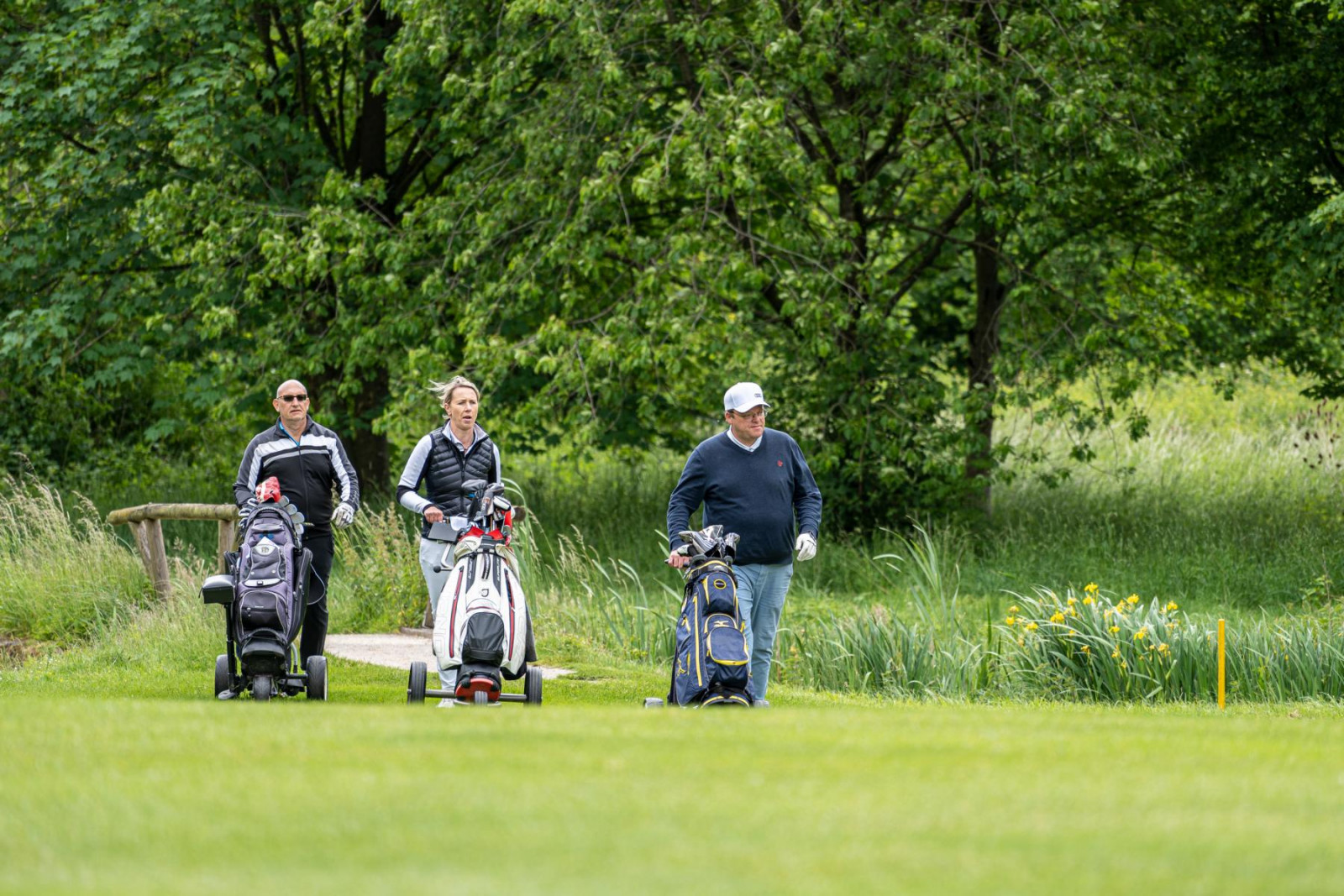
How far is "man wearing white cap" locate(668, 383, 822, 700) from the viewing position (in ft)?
28.5

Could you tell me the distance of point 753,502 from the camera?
873 cm

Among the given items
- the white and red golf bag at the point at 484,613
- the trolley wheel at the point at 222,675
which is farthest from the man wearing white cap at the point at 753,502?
the trolley wheel at the point at 222,675

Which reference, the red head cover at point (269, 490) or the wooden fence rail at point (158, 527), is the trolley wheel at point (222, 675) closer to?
the red head cover at point (269, 490)

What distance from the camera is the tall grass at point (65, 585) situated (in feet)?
44.8

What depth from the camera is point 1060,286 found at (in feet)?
56.5

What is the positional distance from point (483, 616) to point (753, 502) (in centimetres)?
155

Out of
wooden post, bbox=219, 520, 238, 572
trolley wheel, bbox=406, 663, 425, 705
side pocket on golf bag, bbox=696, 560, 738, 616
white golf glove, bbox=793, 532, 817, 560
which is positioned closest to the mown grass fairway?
side pocket on golf bag, bbox=696, 560, 738, 616

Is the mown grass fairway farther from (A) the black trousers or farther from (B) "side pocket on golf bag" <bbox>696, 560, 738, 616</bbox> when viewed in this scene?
(A) the black trousers

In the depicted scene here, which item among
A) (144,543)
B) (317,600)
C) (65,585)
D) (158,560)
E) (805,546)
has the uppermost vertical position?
(805,546)

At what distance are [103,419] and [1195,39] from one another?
17395mm

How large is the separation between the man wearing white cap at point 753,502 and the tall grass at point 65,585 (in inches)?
248

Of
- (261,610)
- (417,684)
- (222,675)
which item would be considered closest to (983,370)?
(417,684)

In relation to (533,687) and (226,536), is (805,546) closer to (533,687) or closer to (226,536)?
(533,687)

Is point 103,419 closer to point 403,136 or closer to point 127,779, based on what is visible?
point 403,136
